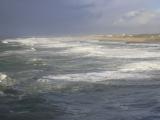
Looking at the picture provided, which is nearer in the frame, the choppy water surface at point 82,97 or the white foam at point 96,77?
the choppy water surface at point 82,97

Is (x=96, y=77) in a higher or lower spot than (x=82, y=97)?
higher

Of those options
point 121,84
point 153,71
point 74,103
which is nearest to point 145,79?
point 121,84

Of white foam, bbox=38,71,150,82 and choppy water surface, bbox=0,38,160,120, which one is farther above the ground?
white foam, bbox=38,71,150,82

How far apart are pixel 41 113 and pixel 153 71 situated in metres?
13.2

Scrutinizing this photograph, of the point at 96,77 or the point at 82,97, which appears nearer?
the point at 82,97

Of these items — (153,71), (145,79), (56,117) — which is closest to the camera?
(56,117)

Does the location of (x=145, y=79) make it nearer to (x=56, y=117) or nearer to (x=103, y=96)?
(x=103, y=96)

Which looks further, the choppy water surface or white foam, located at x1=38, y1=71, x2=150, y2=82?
white foam, located at x1=38, y1=71, x2=150, y2=82

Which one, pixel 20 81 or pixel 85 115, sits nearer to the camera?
pixel 85 115

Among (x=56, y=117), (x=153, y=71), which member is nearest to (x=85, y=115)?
(x=56, y=117)

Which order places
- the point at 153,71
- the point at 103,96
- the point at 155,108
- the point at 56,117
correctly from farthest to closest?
the point at 153,71 < the point at 103,96 < the point at 155,108 < the point at 56,117

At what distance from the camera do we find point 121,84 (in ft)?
69.6

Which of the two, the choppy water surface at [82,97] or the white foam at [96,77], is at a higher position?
the white foam at [96,77]

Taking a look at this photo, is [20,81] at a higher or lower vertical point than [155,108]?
higher
